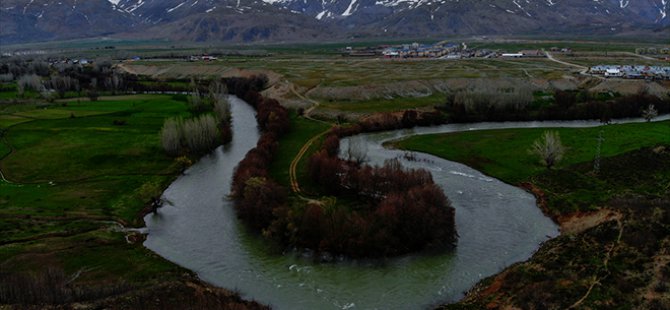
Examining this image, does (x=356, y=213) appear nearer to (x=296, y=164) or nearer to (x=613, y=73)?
(x=296, y=164)

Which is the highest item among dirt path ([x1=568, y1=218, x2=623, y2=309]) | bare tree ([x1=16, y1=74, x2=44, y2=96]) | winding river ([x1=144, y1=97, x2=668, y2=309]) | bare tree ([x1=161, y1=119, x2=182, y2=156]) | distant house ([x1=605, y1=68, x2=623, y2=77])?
distant house ([x1=605, y1=68, x2=623, y2=77])

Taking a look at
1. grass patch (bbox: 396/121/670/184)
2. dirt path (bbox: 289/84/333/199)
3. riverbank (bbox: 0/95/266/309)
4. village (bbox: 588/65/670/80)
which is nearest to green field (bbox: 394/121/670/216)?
grass patch (bbox: 396/121/670/184)

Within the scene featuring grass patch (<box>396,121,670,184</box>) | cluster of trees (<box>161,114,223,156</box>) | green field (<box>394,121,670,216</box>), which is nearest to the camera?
green field (<box>394,121,670,216</box>)

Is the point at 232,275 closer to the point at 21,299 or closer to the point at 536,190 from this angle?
Result: the point at 21,299

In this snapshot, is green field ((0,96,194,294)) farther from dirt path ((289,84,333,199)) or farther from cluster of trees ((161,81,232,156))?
dirt path ((289,84,333,199))

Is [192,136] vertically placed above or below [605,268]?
above

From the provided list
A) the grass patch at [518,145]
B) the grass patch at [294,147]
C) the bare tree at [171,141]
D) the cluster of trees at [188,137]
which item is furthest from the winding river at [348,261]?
the cluster of trees at [188,137]

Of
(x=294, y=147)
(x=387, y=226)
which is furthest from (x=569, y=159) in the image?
(x=294, y=147)

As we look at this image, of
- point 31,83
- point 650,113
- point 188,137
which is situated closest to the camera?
point 188,137
